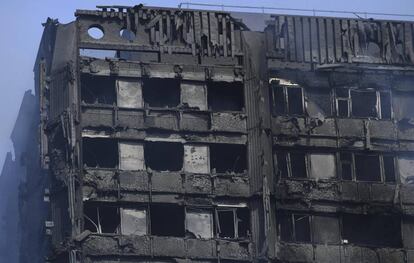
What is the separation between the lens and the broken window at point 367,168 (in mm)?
53219

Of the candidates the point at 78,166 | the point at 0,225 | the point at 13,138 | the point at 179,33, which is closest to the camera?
the point at 78,166

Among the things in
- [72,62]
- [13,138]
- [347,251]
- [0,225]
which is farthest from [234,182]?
[0,225]

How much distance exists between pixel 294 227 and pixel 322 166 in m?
3.34

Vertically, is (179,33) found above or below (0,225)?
above

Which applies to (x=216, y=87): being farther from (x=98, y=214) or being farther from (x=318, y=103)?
(x=98, y=214)

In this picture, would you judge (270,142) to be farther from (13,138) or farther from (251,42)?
(13,138)

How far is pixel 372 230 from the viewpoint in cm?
5269

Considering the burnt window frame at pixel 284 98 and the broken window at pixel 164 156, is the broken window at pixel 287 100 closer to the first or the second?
the burnt window frame at pixel 284 98

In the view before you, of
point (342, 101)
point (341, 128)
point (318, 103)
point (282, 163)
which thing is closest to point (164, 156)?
point (282, 163)

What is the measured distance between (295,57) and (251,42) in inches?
88.4

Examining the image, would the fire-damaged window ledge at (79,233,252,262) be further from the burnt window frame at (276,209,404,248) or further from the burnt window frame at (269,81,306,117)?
the burnt window frame at (269,81,306,117)

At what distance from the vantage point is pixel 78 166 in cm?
4950

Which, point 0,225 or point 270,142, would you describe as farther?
point 0,225

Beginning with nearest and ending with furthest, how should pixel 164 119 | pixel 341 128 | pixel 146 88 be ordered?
pixel 164 119 < pixel 146 88 < pixel 341 128
